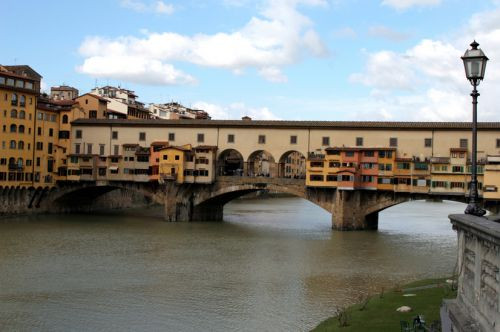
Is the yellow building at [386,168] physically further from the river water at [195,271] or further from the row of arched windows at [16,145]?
the row of arched windows at [16,145]

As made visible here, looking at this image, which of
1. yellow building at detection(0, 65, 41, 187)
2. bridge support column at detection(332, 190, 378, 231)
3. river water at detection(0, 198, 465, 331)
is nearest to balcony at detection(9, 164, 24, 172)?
yellow building at detection(0, 65, 41, 187)

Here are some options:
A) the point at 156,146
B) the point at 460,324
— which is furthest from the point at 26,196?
the point at 460,324

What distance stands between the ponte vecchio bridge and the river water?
3.53 metres

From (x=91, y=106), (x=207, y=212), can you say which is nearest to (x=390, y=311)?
(x=207, y=212)

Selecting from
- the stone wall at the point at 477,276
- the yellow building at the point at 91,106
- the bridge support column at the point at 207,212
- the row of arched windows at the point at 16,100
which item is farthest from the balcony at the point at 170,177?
the stone wall at the point at 477,276

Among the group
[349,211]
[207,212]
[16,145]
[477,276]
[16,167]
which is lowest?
[207,212]

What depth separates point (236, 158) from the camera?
95.6 meters

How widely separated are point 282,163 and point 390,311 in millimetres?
41036

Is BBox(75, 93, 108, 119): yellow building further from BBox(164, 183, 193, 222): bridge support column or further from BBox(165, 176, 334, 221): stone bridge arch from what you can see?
BBox(165, 176, 334, 221): stone bridge arch

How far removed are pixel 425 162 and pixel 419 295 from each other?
3113 centimetres

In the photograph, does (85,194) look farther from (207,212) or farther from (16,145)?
(207,212)

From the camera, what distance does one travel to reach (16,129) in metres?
60.1

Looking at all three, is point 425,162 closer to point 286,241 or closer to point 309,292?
point 286,241

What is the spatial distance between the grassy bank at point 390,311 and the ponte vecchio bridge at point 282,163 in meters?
28.2
